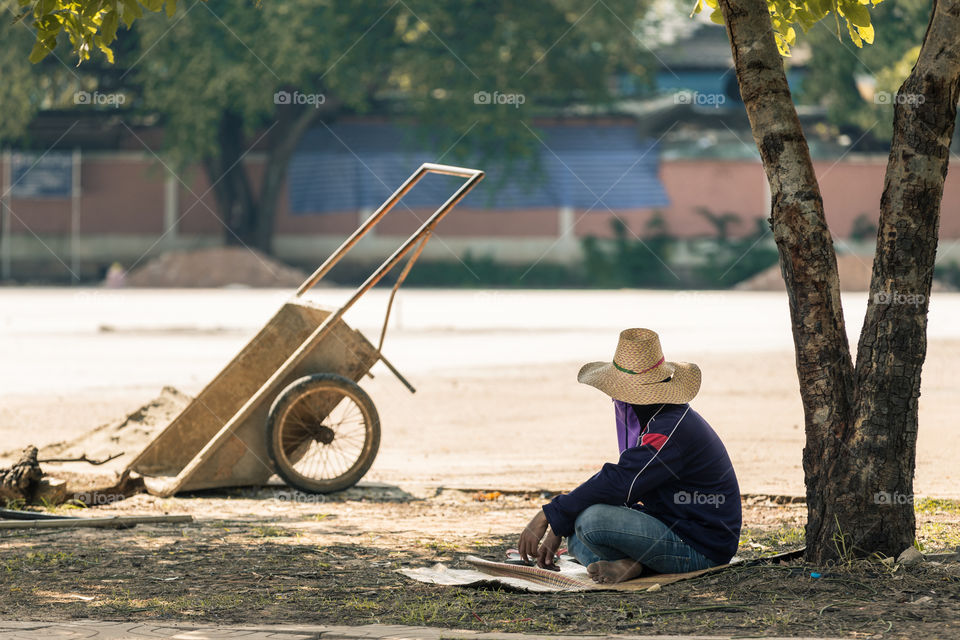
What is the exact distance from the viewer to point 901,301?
5.16 meters

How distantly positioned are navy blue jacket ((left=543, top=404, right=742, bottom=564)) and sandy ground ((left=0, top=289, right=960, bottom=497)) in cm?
264

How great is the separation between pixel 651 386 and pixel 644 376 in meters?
0.05

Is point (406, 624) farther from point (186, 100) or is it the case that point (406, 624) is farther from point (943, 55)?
point (186, 100)

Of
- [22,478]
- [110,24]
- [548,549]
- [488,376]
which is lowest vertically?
[548,549]

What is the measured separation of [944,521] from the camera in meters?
6.66

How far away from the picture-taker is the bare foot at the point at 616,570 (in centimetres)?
531

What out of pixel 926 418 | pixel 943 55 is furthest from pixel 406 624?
pixel 926 418

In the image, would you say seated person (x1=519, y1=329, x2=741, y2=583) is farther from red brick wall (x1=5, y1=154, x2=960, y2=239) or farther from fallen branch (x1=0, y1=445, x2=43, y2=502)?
red brick wall (x1=5, y1=154, x2=960, y2=239)

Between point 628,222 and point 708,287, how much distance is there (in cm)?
304

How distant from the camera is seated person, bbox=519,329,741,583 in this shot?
5125mm
